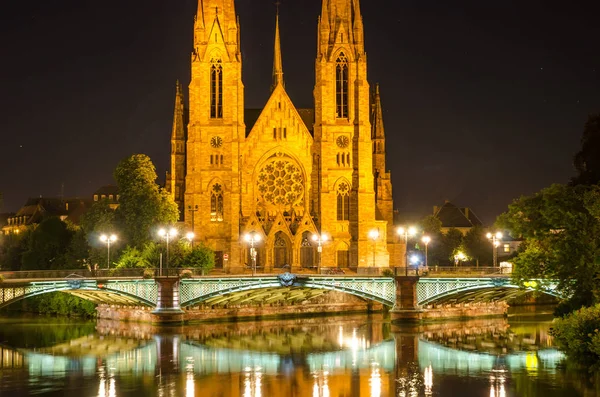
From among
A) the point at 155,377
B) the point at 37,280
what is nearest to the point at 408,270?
the point at 37,280

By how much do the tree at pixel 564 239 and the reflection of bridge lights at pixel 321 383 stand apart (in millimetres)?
16332

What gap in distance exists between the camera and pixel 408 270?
85312 mm

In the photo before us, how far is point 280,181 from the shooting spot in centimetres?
10875

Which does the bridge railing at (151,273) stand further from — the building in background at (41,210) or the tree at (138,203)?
the building in background at (41,210)

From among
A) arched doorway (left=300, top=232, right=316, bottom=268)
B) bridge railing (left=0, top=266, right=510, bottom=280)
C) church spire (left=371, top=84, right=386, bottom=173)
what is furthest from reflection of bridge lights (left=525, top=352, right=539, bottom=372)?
church spire (left=371, top=84, right=386, bottom=173)

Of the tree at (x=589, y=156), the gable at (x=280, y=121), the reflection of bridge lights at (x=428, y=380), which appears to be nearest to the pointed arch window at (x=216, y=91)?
the gable at (x=280, y=121)

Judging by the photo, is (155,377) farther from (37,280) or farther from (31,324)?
(31,324)

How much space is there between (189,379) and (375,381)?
29.9 feet

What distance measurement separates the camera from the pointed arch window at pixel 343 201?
107125mm

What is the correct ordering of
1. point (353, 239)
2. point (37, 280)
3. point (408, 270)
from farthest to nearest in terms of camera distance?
1. point (353, 239)
2. point (408, 270)
3. point (37, 280)

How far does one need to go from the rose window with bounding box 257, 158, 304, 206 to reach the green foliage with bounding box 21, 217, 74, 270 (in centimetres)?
2061

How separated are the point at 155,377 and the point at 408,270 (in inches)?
1381

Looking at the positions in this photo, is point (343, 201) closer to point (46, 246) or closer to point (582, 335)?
point (46, 246)

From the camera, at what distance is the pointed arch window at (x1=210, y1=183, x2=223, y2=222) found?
106062 millimetres
